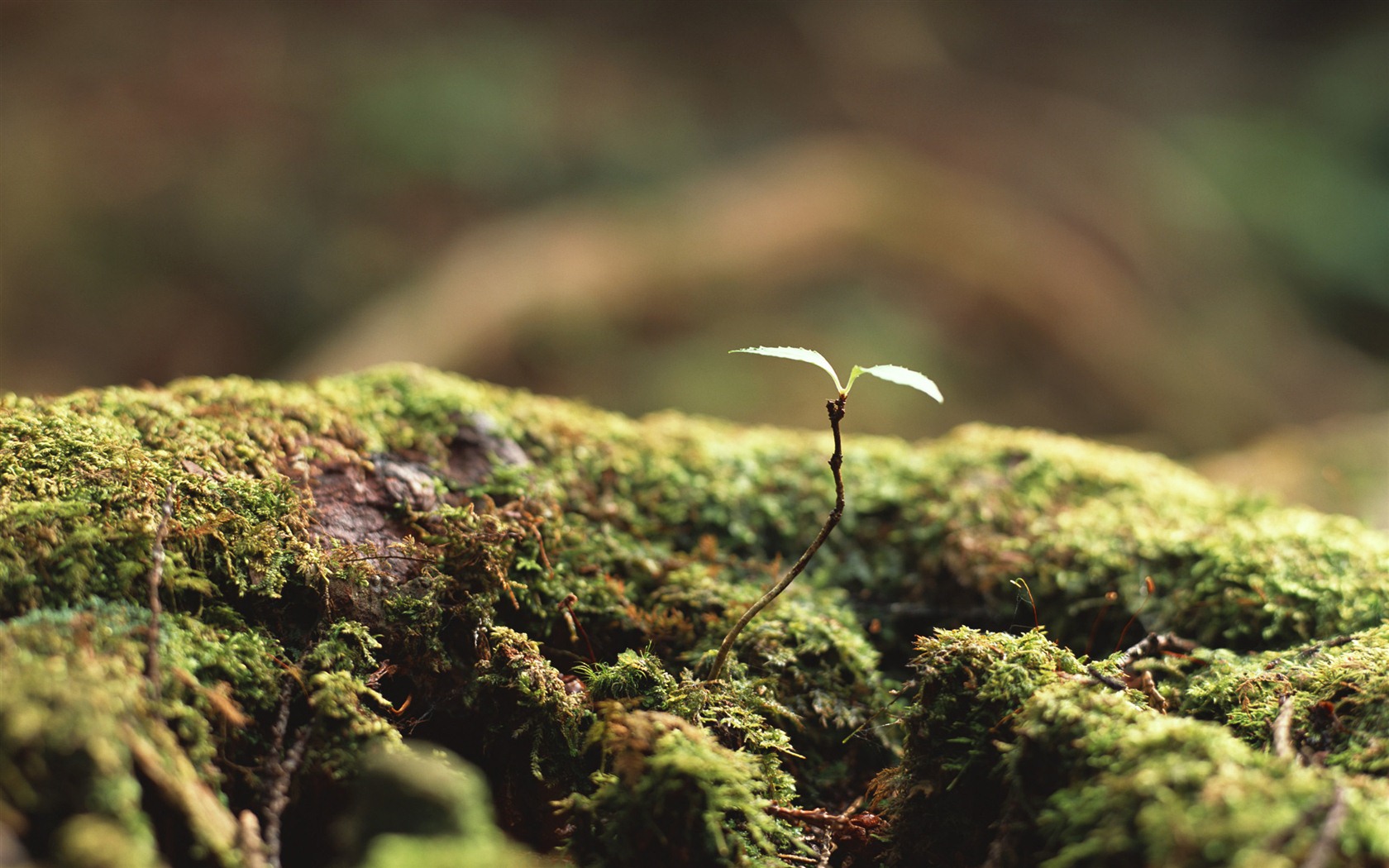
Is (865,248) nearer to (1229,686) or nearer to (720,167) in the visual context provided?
(720,167)

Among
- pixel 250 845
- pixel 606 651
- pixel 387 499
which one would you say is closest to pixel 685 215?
pixel 387 499

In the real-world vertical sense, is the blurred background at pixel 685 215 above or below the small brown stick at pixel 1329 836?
above

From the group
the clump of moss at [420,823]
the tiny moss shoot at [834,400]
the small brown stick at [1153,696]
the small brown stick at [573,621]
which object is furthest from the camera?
the small brown stick at [573,621]

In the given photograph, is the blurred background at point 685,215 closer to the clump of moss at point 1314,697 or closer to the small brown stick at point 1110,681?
the clump of moss at point 1314,697

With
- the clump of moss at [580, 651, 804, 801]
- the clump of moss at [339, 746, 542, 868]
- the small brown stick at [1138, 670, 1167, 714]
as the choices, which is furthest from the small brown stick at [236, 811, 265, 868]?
the small brown stick at [1138, 670, 1167, 714]

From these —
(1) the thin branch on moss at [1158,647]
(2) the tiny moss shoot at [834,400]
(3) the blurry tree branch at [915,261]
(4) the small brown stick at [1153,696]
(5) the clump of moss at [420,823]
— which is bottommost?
(5) the clump of moss at [420,823]

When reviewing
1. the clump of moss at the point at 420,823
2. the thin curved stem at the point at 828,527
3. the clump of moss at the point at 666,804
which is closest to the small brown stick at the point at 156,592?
the clump of moss at the point at 420,823

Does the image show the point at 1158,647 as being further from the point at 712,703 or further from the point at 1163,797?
the point at 712,703

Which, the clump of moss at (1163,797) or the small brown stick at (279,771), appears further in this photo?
the small brown stick at (279,771)

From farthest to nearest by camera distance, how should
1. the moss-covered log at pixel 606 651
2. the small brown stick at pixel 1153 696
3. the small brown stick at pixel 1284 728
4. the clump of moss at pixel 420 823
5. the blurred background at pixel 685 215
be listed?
1. the blurred background at pixel 685 215
2. the small brown stick at pixel 1153 696
3. the small brown stick at pixel 1284 728
4. the moss-covered log at pixel 606 651
5. the clump of moss at pixel 420 823
